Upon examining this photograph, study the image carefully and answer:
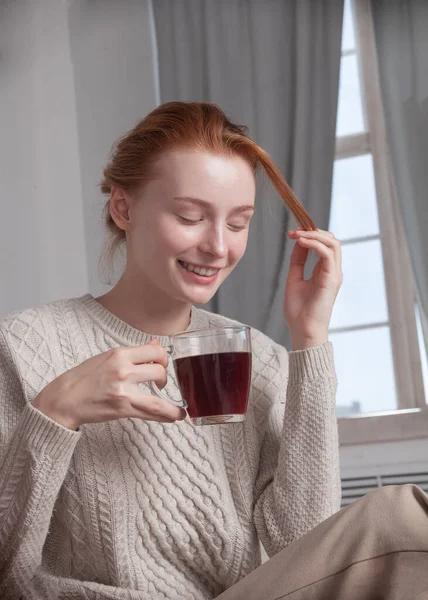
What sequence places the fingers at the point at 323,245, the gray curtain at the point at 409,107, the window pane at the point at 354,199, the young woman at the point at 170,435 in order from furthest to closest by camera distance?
the window pane at the point at 354,199 → the gray curtain at the point at 409,107 → the fingers at the point at 323,245 → the young woman at the point at 170,435

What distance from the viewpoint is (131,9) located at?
3.71m

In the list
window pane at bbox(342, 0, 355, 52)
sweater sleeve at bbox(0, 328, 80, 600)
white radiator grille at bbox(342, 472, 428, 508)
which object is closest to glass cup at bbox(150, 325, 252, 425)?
sweater sleeve at bbox(0, 328, 80, 600)

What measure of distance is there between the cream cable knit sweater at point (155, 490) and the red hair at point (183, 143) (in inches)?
11.2

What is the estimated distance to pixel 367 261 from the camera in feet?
11.2

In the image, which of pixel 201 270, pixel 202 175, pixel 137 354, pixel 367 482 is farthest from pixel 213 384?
pixel 367 482

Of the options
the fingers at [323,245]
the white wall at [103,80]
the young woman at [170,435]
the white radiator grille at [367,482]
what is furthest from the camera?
the white wall at [103,80]

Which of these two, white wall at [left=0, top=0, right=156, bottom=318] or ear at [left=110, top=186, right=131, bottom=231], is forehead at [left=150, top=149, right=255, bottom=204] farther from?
white wall at [left=0, top=0, right=156, bottom=318]

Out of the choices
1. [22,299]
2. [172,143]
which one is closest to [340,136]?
[22,299]

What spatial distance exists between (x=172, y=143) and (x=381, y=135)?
7.41ft

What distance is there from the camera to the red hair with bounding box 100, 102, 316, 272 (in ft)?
4.61

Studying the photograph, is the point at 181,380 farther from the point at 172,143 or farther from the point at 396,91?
the point at 396,91

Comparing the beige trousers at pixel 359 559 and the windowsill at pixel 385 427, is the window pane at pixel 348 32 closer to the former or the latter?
the windowsill at pixel 385 427

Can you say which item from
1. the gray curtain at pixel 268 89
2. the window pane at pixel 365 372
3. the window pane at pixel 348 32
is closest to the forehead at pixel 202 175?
the gray curtain at pixel 268 89

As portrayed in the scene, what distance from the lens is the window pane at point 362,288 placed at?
3.37m
